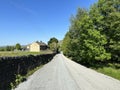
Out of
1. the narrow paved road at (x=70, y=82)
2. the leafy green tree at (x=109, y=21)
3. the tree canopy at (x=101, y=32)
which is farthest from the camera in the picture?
the leafy green tree at (x=109, y=21)

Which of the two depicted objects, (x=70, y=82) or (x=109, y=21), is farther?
(x=109, y=21)

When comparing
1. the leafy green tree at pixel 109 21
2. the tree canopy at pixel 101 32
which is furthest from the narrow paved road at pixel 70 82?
the leafy green tree at pixel 109 21

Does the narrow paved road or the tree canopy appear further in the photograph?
the tree canopy

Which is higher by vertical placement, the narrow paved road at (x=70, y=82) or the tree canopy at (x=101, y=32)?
the tree canopy at (x=101, y=32)

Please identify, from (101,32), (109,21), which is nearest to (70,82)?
(101,32)

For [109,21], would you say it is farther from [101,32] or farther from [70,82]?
[70,82]

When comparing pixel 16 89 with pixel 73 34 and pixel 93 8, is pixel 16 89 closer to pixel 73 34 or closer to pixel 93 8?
pixel 93 8

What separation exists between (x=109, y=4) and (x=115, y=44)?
24.7 ft

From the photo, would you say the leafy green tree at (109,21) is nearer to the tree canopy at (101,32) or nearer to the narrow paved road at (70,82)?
the tree canopy at (101,32)

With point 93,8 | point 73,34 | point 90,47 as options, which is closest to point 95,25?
point 93,8

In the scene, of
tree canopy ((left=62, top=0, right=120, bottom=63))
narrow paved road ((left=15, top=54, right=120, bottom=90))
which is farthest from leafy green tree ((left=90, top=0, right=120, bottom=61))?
narrow paved road ((left=15, top=54, right=120, bottom=90))

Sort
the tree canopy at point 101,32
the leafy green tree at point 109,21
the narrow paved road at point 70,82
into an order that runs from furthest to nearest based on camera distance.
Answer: the leafy green tree at point 109,21
the tree canopy at point 101,32
the narrow paved road at point 70,82

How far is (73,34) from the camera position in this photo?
51.9 meters

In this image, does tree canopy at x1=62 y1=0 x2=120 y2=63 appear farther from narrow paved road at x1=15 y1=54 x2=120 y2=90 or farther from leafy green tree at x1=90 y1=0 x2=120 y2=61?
narrow paved road at x1=15 y1=54 x2=120 y2=90
